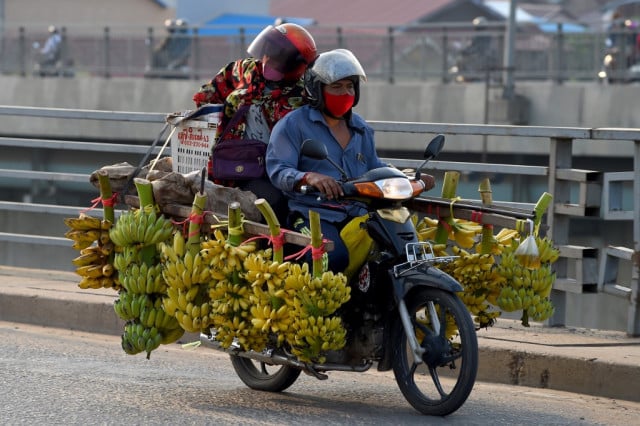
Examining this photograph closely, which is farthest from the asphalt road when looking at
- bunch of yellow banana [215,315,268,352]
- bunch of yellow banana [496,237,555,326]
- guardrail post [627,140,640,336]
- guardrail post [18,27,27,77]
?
guardrail post [18,27,27,77]

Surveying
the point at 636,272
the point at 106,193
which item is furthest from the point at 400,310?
the point at 636,272

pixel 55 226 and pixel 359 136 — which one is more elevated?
pixel 359 136

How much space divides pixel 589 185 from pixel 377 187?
2.69m

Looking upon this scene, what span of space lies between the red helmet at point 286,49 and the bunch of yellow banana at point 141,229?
0.97 m

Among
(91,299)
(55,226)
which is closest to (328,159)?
(91,299)

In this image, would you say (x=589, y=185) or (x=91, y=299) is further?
(x=91, y=299)

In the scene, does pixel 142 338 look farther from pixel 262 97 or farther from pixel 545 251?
pixel 545 251

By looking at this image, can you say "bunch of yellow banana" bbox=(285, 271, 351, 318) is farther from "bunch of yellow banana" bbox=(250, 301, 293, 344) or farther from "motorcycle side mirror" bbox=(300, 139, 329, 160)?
"motorcycle side mirror" bbox=(300, 139, 329, 160)

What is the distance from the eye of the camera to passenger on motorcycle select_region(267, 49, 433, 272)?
6.23 m

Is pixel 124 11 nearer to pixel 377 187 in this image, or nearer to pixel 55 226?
pixel 55 226

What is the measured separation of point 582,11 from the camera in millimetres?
66375

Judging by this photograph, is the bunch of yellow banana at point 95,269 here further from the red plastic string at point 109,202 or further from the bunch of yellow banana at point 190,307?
the bunch of yellow banana at point 190,307

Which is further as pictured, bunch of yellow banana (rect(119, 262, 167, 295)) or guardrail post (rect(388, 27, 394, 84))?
guardrail post (rect(388, 27, 394, 84))

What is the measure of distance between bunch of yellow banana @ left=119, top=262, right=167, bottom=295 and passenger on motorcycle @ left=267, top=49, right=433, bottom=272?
719 mm
